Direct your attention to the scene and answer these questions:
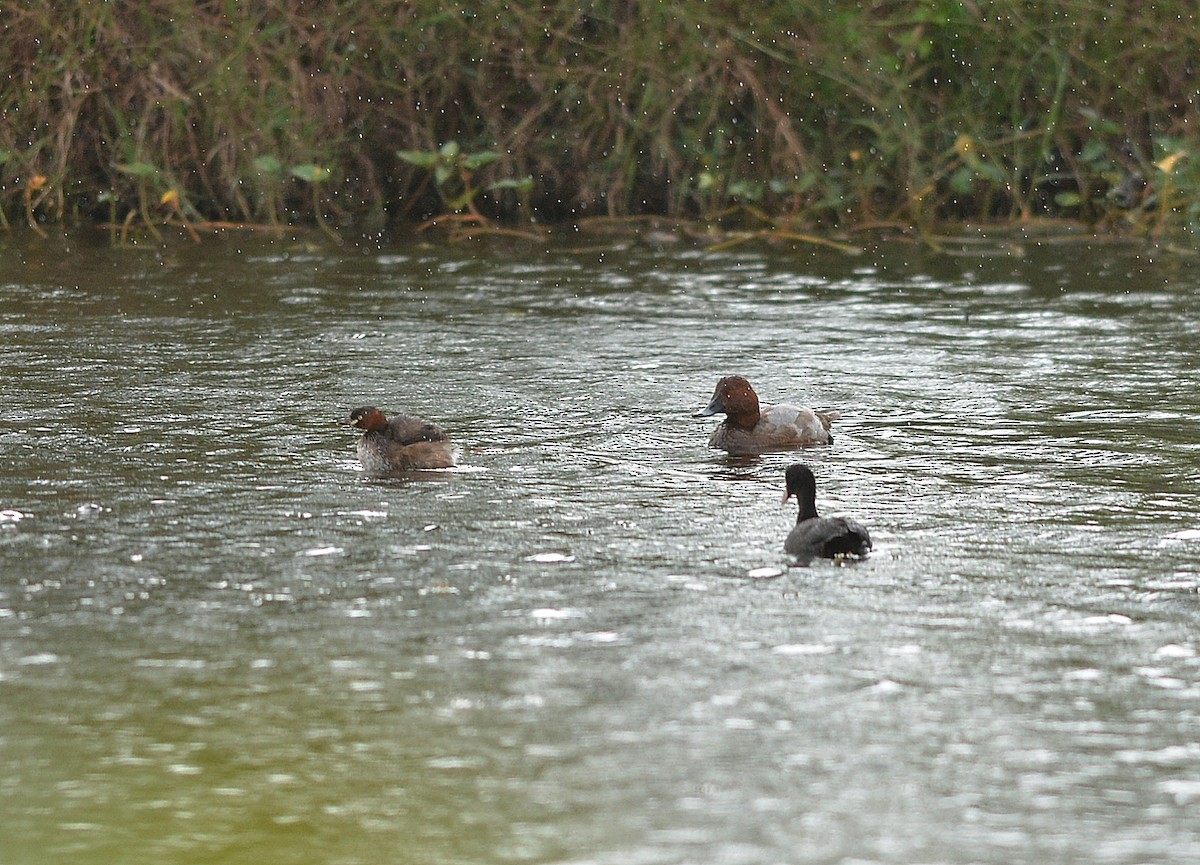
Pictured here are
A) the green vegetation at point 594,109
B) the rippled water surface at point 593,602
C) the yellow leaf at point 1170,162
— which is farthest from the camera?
the green vegetation at point 594,109

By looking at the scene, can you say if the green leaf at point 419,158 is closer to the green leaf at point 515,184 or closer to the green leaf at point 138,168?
the green leaf at point 515,184

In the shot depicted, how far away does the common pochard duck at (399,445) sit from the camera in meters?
9.18

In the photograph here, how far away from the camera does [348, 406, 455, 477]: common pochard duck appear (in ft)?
30.1

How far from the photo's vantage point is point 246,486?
29.0ft

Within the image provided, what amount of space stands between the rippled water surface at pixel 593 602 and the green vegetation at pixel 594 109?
510 cm

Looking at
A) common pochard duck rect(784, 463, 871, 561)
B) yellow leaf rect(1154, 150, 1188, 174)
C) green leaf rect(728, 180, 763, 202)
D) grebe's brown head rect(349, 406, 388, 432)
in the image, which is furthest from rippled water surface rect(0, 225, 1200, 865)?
green leaf rect(728, 180, 763, 202)

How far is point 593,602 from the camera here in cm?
708

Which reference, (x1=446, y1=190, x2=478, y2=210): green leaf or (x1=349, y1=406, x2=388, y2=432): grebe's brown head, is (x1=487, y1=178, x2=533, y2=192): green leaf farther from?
(x1=349, y1=406, x2=388, y2=432): grebe's brown head

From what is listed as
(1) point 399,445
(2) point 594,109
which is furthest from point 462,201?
(1) point 399,445

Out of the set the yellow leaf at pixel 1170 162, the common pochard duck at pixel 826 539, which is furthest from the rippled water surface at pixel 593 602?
the yellow leaf at pixel 1170 162

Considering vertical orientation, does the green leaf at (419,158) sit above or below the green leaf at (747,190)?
above

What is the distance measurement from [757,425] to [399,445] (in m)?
1.73

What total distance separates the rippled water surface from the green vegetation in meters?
5.10

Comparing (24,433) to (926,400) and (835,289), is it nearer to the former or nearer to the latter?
(926,400)
